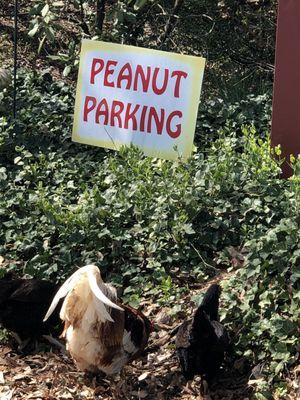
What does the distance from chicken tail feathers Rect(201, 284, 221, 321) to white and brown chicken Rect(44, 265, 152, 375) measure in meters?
0.35

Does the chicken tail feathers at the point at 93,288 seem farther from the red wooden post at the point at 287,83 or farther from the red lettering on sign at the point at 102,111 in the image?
the red lettering on sign at the point at 102,111

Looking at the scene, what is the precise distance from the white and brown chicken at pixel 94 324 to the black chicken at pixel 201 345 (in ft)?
0.85

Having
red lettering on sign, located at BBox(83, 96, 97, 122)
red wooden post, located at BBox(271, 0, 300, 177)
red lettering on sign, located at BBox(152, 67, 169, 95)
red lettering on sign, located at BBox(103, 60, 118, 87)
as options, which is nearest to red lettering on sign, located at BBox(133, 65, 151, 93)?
red lettering on sign, located at BBox(152, 67, 169, 95)

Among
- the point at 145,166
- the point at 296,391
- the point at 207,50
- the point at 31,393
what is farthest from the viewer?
the point at 207,50

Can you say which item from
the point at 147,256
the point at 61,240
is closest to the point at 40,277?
the point at 61,240

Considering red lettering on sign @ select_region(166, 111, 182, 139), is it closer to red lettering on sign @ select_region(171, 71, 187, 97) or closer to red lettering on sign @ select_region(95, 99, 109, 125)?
red lettering on sign @ select_region(171, 71, 187, 97)

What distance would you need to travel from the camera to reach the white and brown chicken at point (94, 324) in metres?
3.40

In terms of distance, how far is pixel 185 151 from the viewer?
489 centimetres

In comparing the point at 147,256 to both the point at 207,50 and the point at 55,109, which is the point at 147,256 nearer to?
the point at 55,109

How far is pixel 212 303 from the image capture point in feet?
11.7

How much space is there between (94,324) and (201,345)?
452 mm

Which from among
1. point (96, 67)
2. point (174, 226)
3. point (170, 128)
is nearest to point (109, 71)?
point (96, 67)

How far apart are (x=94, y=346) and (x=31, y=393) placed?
482 mm

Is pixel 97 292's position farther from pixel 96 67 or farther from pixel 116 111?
pixel 96 67
